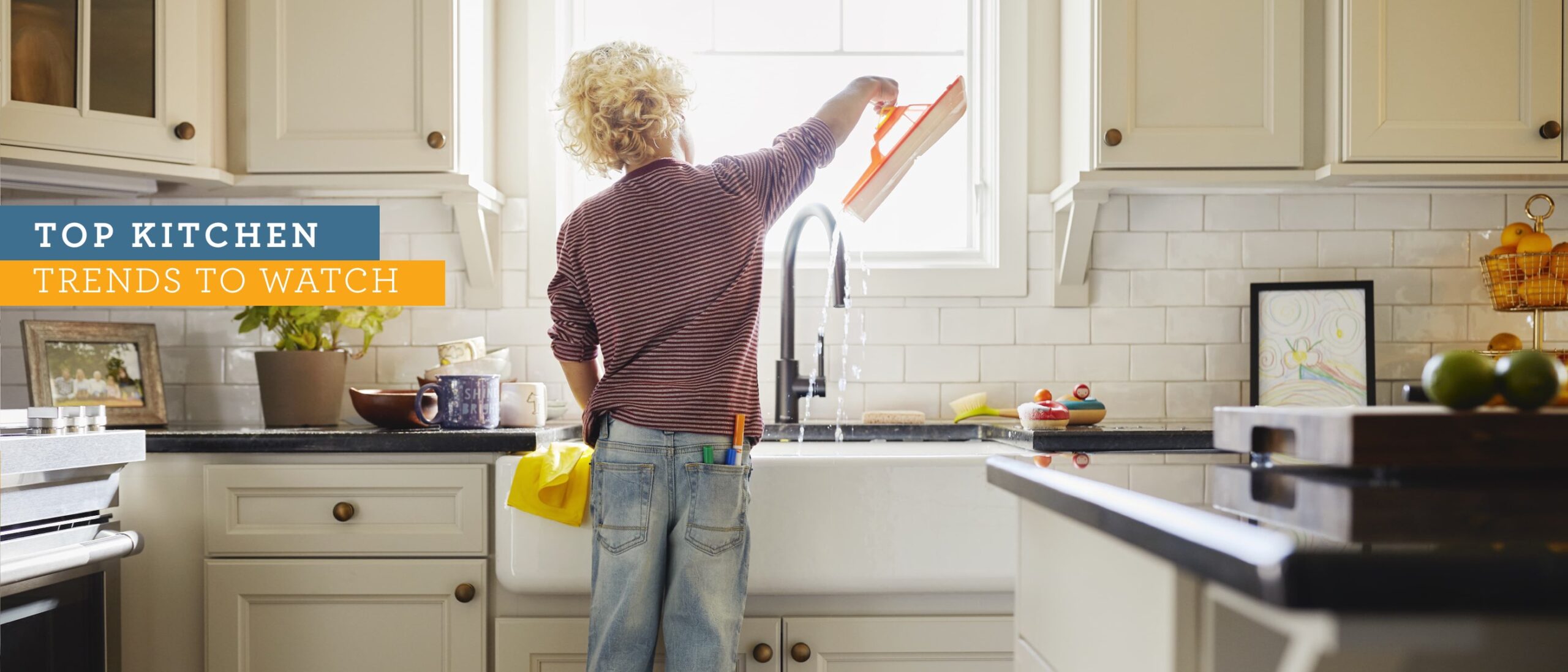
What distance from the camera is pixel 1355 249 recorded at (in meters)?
2.39

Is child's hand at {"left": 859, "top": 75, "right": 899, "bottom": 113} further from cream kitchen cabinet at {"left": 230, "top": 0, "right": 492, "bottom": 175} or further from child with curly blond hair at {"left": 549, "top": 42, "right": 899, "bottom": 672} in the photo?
cream kitchen cabinet at {"left": 230, "top": 0, "right": 492, "bottom": 175}

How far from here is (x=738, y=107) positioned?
2.52 m

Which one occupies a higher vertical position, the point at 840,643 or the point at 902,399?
the point at 902,399

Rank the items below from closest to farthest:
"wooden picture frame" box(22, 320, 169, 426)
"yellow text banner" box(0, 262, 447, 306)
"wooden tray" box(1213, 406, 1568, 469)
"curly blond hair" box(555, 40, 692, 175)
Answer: "wooden tray" box(1213, 406, 1568, 469) < "curly blond hair" box(555, 40, 692, 175) < "wooden picture frame" box(22, 320, 169, 426) < "yellow text banner" box(0, 262, 447, 306)

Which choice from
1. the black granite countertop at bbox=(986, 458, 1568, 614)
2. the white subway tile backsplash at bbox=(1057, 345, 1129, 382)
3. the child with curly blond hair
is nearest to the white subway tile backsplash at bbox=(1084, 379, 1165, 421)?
the white subway tile backsplash at bbox=(1057, 345, 1129, 382)

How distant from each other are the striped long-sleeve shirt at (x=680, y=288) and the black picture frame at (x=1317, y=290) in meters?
1.35

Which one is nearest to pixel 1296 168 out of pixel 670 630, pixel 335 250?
pixel 670 630

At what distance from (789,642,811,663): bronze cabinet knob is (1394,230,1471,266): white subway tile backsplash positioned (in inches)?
66.7

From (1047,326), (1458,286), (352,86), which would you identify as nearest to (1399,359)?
(1458,286)

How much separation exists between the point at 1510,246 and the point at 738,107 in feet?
5.88

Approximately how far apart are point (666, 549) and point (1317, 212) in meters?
1.79

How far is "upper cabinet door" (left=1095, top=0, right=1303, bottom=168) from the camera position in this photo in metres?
2.07

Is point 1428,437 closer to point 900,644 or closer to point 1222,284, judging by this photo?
point 900,644

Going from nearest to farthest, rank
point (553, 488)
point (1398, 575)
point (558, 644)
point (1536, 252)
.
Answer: point (1398, 575) → point (553, 488) → point (558, 644) → point (1536, 252)
